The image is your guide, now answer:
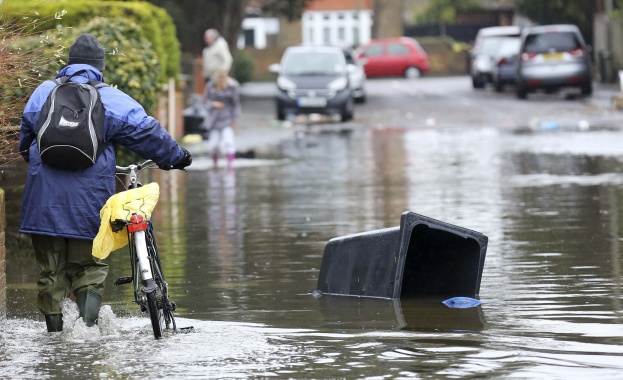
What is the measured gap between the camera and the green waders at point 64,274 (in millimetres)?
7633

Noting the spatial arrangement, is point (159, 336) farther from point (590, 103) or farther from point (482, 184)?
point (590, 103)

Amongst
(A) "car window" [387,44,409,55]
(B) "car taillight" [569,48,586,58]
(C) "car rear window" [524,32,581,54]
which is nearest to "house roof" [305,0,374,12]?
(A) "car window" [387,44,409,55]

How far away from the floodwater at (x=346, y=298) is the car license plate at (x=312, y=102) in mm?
11918

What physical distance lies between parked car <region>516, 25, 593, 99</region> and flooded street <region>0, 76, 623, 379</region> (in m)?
15.6

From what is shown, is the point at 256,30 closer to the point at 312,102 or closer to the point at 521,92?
the point at 521,92

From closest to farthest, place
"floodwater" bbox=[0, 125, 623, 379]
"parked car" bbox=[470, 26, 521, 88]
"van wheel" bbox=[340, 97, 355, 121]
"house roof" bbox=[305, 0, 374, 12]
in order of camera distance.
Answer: "floodwater" bbox=[0, 125, 623, 379]
"van wheel" bbox=[340, 97, 355, 121]
"parked car" bbox=[470, 26, 521, 88]
"house roof" bbox=[305, 0, 374, 12]

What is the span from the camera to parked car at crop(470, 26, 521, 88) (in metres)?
43.1

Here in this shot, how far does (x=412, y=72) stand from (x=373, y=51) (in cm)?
179

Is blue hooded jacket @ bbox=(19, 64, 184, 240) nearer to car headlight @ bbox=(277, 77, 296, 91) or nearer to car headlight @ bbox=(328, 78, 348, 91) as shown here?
car headlight @ bbox=(328, 78, 348, 91)

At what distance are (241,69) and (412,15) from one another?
53378mm

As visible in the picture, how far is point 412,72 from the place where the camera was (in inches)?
2211

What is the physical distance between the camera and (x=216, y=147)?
20562 millimetres

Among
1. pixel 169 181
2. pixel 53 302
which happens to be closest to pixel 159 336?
pixel 53 302

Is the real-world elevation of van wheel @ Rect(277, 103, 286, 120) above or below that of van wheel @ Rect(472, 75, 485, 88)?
above
